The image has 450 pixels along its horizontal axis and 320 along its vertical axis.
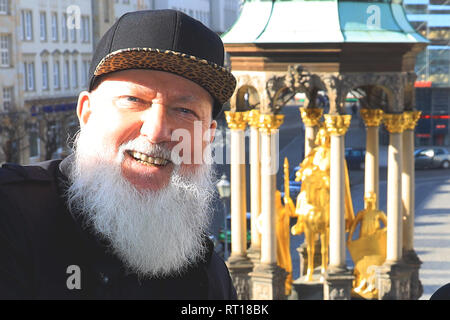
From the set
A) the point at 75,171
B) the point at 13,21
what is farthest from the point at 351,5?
the point at 13,21

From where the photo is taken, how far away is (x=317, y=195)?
21594mm

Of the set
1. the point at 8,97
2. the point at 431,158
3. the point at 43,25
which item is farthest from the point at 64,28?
the point at 431,158

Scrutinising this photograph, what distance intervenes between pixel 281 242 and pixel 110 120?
1799cm

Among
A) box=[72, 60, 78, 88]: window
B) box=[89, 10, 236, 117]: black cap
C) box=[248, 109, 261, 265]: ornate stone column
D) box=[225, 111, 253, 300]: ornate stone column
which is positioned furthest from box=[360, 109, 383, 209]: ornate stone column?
box=[72, 60, 78, 88]: window

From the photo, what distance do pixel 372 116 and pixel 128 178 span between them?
61.1 feet

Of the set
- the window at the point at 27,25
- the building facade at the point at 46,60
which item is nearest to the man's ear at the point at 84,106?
the building facade at the point at 46,60

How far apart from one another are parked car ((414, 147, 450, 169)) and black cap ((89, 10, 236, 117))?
2419 inches

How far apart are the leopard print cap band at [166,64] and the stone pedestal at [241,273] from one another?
715 inches

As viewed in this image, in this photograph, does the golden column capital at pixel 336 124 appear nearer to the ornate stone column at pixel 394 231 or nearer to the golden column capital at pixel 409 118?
the ornate stone column at pixel 394 231

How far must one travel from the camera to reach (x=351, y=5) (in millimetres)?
21062

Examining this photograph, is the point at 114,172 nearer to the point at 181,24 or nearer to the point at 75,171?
the point at 75,171

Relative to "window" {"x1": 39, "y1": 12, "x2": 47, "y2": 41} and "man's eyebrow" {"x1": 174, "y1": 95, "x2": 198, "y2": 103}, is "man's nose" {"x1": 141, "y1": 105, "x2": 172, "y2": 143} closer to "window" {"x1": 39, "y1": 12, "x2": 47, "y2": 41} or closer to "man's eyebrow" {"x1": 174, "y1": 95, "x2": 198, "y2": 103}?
"man's eyebrow" {"x1": 174, "y1": 95, "x2": 198, "y2": 103}

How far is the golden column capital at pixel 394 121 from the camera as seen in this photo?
69.3 ft

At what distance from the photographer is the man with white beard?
369cm
